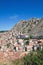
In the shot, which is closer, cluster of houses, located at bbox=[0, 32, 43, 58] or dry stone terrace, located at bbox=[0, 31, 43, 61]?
dry stone terrace, located at bbox=[0, 31, 43, 61]

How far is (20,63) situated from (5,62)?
2516mm

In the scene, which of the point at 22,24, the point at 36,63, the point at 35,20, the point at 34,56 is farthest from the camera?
the point at 22,24

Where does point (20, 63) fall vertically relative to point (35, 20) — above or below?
below

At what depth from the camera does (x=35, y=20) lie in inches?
5143

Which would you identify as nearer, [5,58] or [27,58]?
[27,58]

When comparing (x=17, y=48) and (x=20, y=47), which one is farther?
(x=20, y=47)

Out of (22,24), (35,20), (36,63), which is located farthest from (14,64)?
(22,24)

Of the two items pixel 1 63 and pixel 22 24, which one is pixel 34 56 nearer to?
pixel 1 63

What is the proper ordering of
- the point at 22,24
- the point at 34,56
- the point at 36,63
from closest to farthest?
the point at 36,63, the point at 34,56, the point at 22,24

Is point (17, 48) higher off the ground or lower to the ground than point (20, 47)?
lower

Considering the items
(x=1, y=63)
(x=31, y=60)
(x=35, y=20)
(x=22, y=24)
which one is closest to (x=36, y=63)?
(x=31, y=60)

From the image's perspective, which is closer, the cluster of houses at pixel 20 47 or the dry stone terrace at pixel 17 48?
the dry stone terrace at pixel 17 48

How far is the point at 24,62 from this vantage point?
3064cm

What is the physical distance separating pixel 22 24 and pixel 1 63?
369 ft
